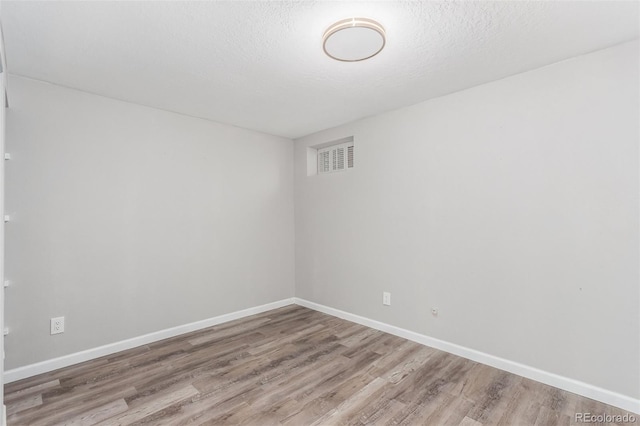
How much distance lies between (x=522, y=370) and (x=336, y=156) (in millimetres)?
2840

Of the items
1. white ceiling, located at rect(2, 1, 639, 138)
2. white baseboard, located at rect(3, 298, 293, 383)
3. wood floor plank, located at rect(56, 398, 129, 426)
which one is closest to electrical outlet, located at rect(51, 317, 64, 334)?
white baseboard, located at rect(3, 298, 293, 383)

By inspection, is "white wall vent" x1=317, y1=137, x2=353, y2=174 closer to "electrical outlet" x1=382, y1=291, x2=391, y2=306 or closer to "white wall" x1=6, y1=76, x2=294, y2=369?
"white wall" x1=6, y1=76, x2=294, y2=369

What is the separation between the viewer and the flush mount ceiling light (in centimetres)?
171

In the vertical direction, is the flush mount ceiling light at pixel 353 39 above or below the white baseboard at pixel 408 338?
above

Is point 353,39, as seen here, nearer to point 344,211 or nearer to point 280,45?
point 280,45

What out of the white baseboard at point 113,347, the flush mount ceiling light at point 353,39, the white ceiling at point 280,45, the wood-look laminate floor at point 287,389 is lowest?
the wood-look laminate floor at point 287,389

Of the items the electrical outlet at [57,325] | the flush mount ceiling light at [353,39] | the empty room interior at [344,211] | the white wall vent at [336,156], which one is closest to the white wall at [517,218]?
the empty room interior at [344,211]

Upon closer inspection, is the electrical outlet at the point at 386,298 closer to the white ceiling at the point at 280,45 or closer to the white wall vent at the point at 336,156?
the white wall vent at the point at 336,156

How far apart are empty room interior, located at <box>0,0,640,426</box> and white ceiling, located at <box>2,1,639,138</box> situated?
17 millimetres

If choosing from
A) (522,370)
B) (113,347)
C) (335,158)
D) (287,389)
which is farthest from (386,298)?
(113,347)

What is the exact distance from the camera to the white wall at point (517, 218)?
2025 mm

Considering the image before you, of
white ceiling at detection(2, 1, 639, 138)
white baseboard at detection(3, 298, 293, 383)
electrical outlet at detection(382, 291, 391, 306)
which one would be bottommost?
white baseboard at detection(3, 298, 293, 383)

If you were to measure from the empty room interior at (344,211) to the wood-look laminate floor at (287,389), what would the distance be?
0.02 metres

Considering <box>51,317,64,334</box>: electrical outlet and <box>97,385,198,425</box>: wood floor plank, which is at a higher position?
<box>51,317,64,334</box>: electrical outlet
